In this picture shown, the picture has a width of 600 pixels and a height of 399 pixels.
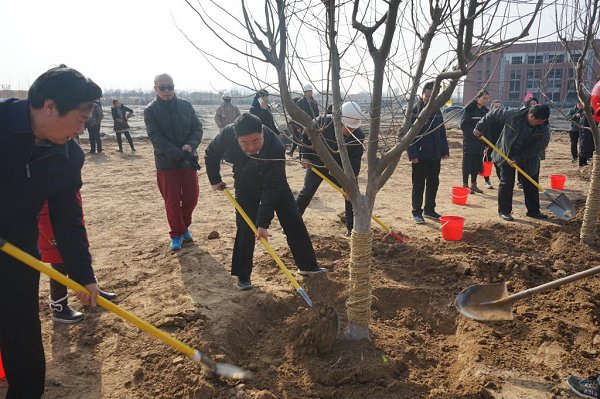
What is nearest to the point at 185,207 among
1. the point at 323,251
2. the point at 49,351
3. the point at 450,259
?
the point at 323,251

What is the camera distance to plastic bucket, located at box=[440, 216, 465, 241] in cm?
509

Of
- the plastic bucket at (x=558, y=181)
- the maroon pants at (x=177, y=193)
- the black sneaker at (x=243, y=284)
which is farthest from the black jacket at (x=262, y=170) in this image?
the plastic bucket at (x=558, y=181)

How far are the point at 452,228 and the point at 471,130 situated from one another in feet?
9.83

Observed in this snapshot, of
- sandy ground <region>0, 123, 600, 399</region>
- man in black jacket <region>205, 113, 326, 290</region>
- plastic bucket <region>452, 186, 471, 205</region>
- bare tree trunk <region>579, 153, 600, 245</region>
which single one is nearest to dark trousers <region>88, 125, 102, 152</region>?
sandy ground <region>0, 123, 600, 399</region>

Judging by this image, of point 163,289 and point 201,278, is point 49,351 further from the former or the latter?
point 201,278

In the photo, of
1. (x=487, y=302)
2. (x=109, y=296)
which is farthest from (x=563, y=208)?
(x=109, y=296)

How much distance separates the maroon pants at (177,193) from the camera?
470cm

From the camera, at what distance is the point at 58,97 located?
1.87m

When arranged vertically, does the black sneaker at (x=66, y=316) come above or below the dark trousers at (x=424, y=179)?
below

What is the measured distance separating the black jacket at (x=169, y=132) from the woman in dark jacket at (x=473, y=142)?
4717 millimetres

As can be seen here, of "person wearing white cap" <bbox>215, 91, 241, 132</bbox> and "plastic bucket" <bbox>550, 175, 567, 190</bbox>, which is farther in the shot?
"person wearing white cap" <bbox>215, 91, 241, 132</bbox>

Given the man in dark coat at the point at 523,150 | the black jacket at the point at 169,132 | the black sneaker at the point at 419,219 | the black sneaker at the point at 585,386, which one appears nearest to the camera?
the black sneaker at the point at 585,386

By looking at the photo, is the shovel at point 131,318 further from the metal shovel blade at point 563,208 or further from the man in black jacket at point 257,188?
the metal shovel blade at point 563,208

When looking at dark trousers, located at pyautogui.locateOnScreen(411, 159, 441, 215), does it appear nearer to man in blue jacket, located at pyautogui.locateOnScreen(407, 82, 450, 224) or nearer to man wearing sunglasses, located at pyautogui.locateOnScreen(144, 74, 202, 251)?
man in blue jacket, located at pyautogui.locateOnScreen(407, 82, 450, 224)
